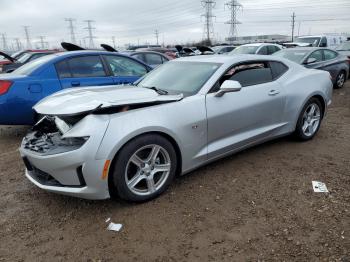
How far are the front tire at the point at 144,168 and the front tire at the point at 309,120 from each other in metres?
2.43

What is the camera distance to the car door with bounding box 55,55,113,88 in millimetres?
5535

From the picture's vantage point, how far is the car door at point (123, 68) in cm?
609

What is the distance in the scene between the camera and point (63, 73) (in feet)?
18.2

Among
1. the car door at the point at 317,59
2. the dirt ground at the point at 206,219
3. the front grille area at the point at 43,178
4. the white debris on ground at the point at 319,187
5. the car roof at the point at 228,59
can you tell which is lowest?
the white debris on ground at the point at 319,187

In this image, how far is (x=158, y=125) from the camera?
3113mm

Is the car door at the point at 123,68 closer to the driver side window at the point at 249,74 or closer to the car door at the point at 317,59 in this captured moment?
the driver side window at the point at 249,74

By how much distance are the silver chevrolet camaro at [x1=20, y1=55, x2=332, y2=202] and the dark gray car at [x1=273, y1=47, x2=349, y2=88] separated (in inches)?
185

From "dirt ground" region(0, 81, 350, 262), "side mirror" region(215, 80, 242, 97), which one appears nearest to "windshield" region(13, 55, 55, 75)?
"dirt ground" region(0, 81, 350, 262)

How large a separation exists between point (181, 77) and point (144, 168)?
4.57 ft

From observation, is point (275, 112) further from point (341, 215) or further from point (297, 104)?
point (341, 215)

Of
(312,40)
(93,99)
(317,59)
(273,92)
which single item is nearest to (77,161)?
(93,99)

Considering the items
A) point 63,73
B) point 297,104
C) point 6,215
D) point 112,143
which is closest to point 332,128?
point 297,104

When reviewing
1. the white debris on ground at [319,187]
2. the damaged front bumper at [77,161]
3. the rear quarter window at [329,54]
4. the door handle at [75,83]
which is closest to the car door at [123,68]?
the door handle at [75,83]

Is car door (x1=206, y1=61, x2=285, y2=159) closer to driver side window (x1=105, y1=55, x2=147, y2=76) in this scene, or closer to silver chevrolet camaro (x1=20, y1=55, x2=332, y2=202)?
silver chevrolet camaro (x1=20, y1=55, x2=332, y2=202)
